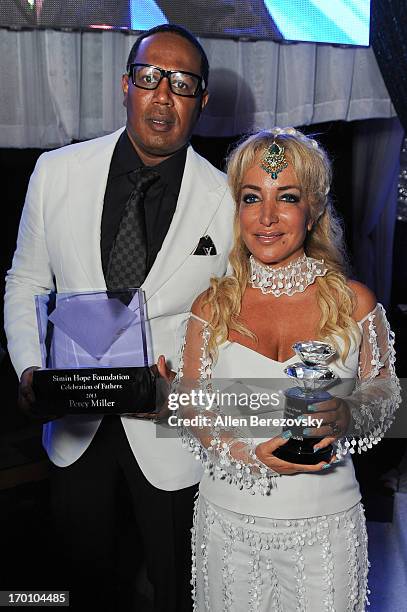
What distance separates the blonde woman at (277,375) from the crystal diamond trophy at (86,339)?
0.13 m

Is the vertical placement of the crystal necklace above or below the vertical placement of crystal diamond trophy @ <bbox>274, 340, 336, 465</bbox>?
above

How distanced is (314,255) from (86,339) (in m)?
0.60

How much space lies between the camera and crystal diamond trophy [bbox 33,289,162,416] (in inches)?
64.1

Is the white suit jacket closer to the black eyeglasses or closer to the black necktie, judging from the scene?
the black necktie

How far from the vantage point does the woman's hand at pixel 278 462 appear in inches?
56.4

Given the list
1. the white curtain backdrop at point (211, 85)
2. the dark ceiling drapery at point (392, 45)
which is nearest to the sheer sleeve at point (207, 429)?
the white curtain backdrop at point (211, 85)

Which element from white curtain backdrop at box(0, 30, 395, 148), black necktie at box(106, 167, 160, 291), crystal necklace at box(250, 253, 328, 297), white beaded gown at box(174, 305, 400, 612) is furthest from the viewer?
white curtain backdrop at box(0, 30, 395, 148)

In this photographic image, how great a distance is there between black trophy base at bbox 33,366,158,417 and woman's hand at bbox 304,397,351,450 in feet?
1.34

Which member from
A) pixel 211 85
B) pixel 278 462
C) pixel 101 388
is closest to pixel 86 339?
pixel 101 388

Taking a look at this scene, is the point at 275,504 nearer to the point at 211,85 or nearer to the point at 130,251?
the point at 130,251

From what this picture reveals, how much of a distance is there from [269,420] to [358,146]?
154 inches

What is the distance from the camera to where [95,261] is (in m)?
1.89

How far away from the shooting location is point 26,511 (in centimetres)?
335

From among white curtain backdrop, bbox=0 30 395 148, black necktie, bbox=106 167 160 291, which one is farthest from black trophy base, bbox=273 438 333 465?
white curtain backdrop, bbox=0 30 395 148
